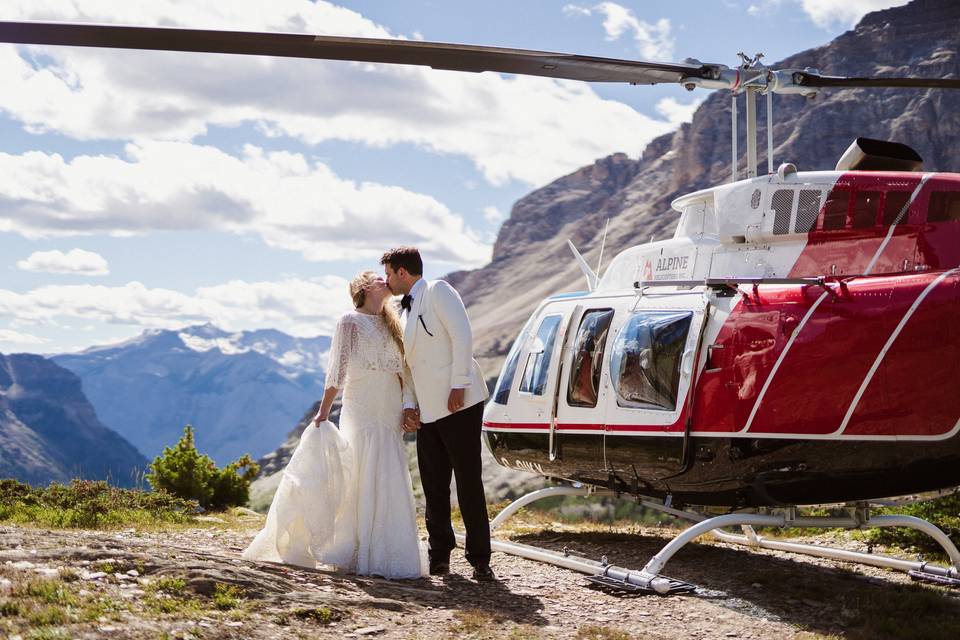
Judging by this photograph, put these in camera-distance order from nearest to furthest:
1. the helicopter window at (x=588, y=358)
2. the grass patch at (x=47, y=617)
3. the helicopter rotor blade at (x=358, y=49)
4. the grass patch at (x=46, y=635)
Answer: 1. the grass patch at (x=46, y=635)
2. the grass patch at (x=47, y=617)
3. the helicopter rotor blade at (x=358, y=49)
4. the helicopter window at (x=588, y=358)

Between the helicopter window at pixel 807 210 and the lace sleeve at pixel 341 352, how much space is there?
3.86m

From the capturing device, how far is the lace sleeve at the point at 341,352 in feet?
25.7

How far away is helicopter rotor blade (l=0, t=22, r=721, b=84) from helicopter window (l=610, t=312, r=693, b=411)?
218 centimetres

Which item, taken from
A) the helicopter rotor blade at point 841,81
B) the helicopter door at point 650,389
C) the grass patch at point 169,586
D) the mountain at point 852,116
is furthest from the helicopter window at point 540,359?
the mountain at point 852,116

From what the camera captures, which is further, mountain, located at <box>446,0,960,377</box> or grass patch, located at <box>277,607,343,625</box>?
mountain, located at <box>446,0,960,377</box>

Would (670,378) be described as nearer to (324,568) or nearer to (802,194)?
(802,194)

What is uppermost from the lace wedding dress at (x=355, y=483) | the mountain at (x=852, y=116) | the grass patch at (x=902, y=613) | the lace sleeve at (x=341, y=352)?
the mountain at (x=852, y=116)

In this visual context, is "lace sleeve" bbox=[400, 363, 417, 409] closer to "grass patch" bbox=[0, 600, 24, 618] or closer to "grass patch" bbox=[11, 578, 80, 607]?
"grass patch" bbox=[11, 578, 80, 607]

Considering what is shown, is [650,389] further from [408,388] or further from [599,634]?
[599,634]

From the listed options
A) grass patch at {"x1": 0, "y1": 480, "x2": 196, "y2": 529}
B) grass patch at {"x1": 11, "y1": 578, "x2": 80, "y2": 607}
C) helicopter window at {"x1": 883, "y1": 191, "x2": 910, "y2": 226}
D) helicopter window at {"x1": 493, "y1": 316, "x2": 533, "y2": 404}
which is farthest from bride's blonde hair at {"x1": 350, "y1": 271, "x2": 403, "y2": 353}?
grass patch at {"x1": 0, "y1": 480, "x2": 196, "y2": 529}

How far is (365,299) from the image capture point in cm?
807

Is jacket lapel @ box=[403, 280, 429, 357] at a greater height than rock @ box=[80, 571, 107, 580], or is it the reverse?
jacket lapel @ box=[403, 280, 429, 357]

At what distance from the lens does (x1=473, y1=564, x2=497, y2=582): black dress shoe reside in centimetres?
788

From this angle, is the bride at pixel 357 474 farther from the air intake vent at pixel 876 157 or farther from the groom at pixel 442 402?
the air intake vent at pixel 876 157
